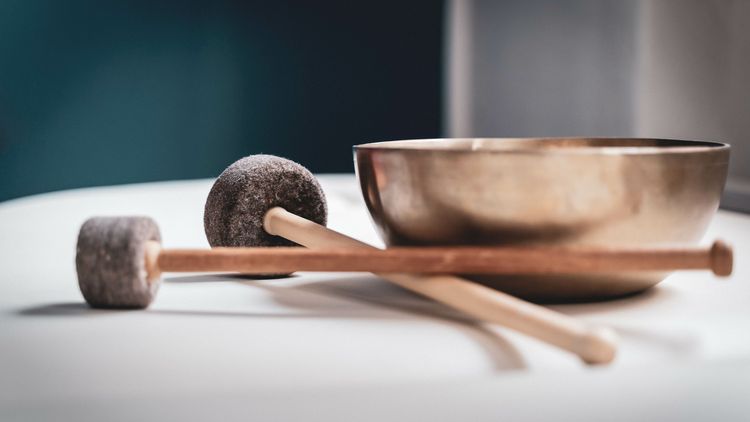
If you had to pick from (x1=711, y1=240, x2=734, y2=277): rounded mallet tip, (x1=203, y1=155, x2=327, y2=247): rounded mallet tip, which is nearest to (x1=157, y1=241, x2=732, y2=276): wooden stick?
(x1=711, y1=240, x2=734, y2=277): rounded mallet tip

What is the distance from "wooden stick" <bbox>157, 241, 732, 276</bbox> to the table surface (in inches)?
1.5

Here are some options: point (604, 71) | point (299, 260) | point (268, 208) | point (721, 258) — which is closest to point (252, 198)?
point (268, 208)

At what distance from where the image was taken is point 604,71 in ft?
7.26

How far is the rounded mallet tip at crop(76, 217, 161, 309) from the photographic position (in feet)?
1.86

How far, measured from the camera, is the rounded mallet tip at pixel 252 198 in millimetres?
742

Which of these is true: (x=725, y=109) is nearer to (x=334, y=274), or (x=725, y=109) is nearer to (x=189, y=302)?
(x=334, y=274)

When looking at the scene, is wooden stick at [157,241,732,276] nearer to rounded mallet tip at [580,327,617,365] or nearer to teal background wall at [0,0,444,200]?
rounded mallet tip at [580,327,617,365]

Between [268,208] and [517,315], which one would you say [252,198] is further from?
[517,315]

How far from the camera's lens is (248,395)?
0.42 m

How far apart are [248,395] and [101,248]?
7.9 inches

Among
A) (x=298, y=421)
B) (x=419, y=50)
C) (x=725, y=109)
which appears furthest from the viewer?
(x=419, y=50)

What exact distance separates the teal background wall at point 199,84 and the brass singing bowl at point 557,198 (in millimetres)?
1929

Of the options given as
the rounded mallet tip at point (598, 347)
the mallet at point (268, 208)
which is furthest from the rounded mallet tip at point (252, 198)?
the rounded mallet tip at point (598, 347)

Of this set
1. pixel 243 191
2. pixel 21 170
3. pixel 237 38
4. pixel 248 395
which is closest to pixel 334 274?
pixel 243 191
